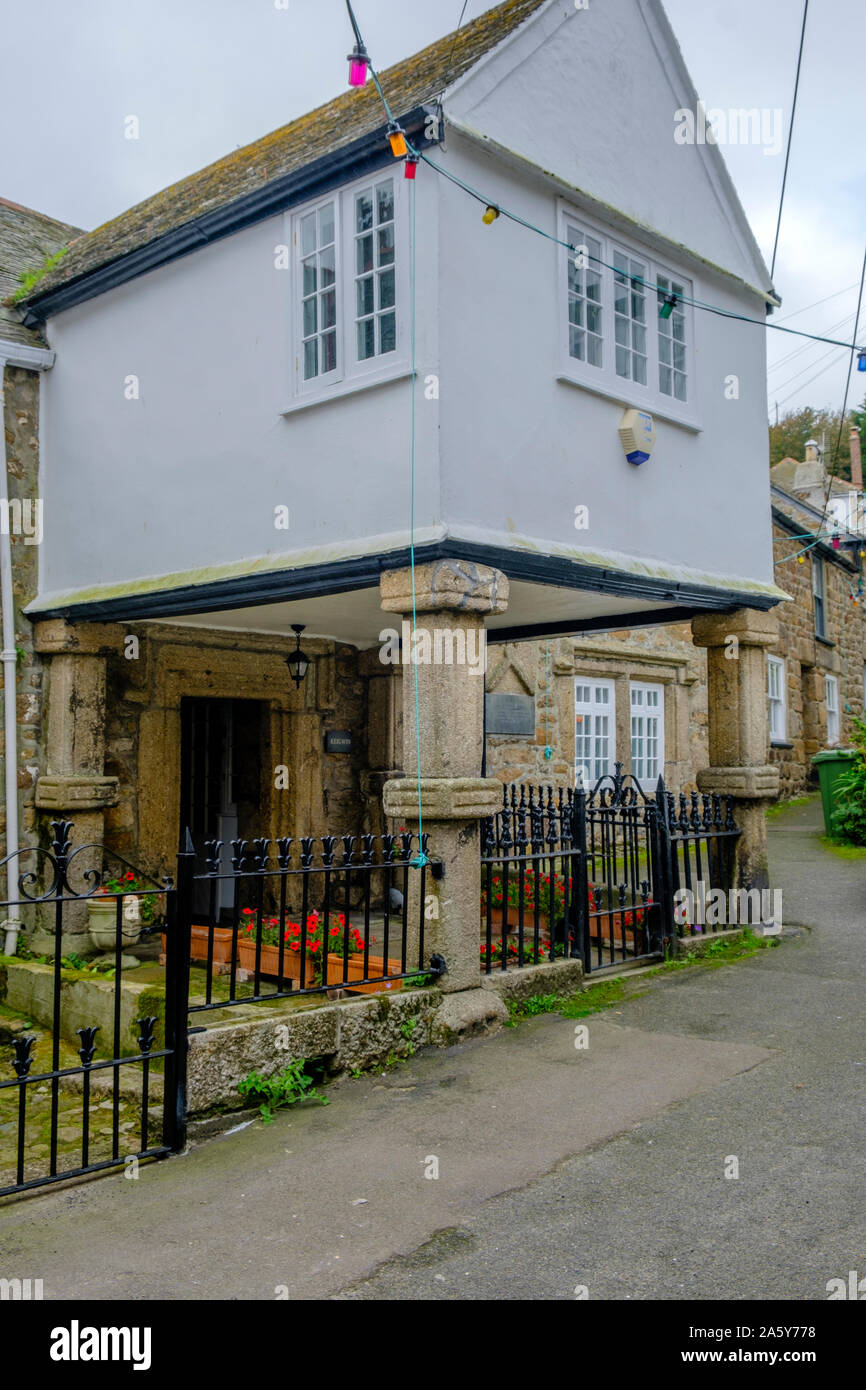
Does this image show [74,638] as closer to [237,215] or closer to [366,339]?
[237,215]

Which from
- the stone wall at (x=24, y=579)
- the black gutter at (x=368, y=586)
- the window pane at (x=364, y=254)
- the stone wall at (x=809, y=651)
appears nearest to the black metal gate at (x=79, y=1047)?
the stone wall at (x=24, y=579)

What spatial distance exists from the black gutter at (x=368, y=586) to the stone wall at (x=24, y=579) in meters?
0.32

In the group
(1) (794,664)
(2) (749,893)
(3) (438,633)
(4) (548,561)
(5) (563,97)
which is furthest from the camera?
(1) (794,664)

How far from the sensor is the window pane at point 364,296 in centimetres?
646

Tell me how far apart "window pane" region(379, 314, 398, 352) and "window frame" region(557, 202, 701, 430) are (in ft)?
3.68

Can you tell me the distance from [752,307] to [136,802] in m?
6.53

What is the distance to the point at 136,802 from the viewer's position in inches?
348

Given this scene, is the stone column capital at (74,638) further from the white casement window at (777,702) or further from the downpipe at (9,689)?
the white casement window at (777,702)

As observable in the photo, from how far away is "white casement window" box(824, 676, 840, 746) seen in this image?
20.5 meters

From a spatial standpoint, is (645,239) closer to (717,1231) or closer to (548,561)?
(548,561)

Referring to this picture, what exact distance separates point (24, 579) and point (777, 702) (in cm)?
1290

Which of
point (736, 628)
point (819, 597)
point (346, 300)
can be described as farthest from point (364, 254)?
point (819, 597)

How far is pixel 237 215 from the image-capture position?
6980mm

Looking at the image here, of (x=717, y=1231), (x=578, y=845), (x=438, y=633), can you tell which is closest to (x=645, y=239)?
(x=438, y=633)
